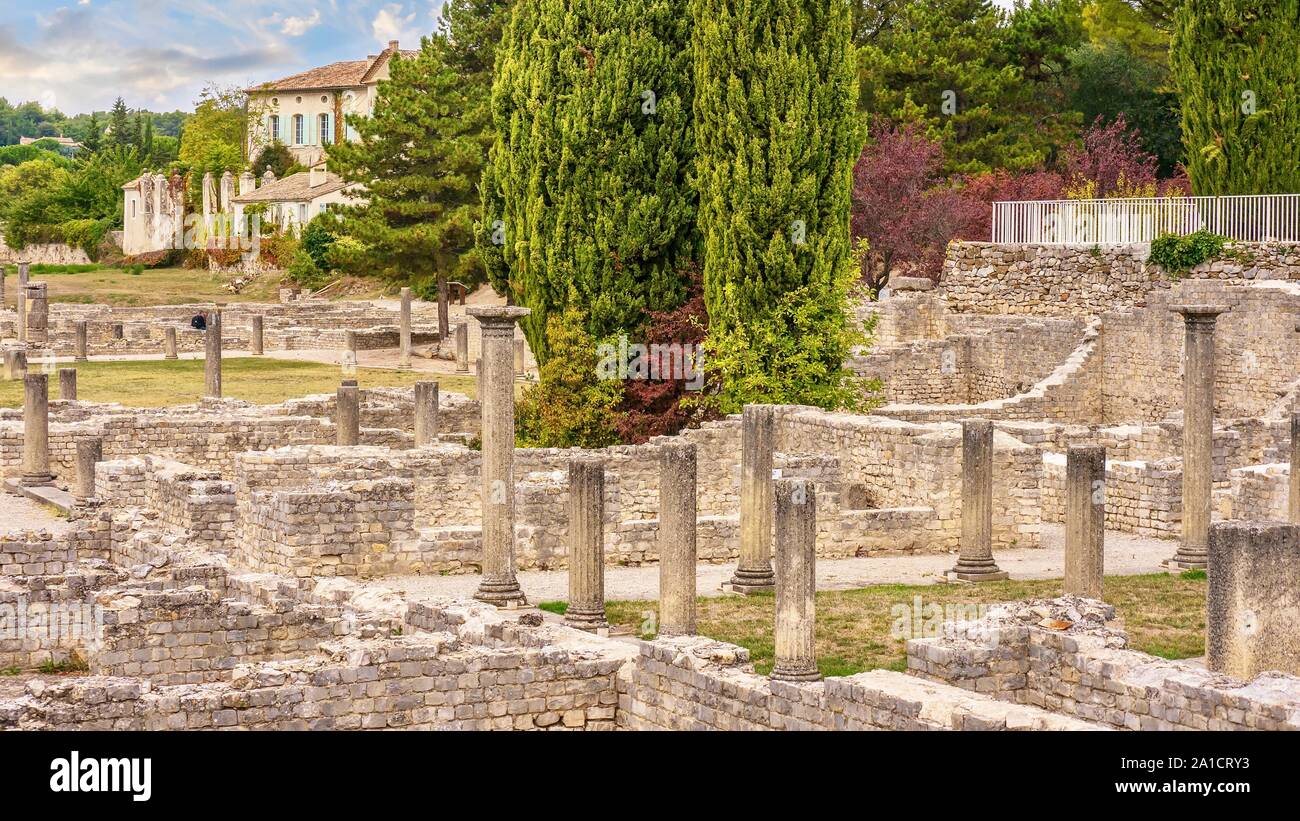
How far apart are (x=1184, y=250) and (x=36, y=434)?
61.2 feet

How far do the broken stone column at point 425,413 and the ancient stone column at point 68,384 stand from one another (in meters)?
8.38

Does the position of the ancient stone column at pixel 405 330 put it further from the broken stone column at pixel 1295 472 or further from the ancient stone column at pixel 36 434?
the broken stone column at pixel 1295 472

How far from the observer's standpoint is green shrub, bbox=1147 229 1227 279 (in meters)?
34.2

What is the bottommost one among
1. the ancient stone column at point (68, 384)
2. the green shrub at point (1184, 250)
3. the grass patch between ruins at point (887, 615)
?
the grass patch between ruins at point (887, 615)

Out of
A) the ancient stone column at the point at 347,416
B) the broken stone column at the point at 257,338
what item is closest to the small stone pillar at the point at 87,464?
the ancient stone column at the point at 347,416

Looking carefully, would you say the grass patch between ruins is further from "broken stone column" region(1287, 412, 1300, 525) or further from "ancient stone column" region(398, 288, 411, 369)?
"ancient stone column" region(398, 288, 411, 369)

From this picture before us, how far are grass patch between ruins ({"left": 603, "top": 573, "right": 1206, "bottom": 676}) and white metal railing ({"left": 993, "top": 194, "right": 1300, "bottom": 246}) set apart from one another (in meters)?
14.0

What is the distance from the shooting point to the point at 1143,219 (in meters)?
36.2

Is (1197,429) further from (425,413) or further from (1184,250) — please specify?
A: (1184,250)

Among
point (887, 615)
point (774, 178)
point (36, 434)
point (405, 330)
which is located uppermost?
point (774, 178)

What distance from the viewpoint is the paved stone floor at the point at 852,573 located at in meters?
21.7

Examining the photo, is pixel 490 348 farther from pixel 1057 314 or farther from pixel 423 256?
pixel 423 256

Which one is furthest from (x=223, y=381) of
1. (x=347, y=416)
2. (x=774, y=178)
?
(x=774, y=178)

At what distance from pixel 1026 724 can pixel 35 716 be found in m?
6.17
